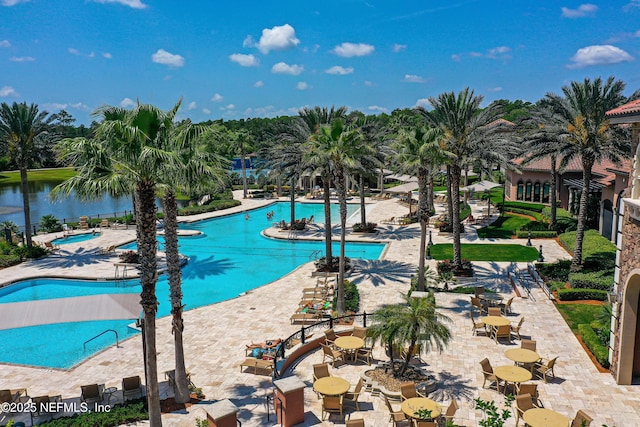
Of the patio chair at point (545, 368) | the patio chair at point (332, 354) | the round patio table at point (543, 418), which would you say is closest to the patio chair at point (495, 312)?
the patio chair at point (545, 368)

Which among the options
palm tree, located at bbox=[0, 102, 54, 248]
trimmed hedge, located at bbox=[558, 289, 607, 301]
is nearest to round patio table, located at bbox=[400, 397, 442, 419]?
trimmed hedge, located at bbox=[558, 289, 607, 301]

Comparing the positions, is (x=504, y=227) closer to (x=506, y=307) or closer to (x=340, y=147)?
(x=506, y=307)

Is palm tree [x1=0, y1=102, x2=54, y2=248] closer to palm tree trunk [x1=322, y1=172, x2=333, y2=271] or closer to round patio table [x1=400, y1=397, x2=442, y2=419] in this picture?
palm tree trunk [x1=322, y1=172, x2=333, y2=271]

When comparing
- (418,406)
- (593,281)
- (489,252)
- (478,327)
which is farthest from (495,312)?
(489,252)

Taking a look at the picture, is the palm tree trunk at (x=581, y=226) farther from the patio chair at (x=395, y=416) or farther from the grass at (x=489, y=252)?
the patio chair at (x=395, y=416)

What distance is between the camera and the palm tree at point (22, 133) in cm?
2986

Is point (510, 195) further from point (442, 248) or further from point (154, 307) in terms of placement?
point (154, 307)

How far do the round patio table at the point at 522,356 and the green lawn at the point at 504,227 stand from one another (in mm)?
20162

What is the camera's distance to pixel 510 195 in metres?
49.3

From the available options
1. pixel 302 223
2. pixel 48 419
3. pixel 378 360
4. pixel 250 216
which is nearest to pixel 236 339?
pixel 378 360

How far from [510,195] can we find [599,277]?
1128 inches

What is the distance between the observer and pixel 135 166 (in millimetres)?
10125

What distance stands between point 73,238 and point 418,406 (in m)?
33.6

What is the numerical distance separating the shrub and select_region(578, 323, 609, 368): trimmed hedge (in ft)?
14.3
